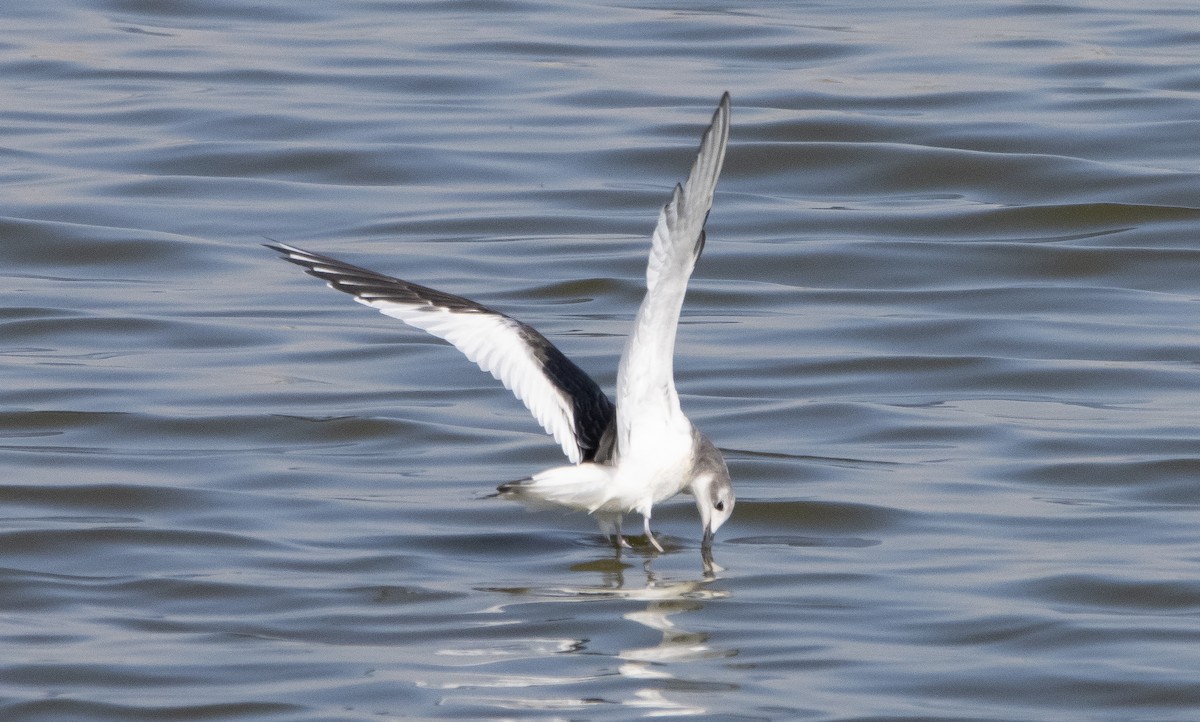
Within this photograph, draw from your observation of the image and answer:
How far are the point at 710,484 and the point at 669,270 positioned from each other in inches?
56.5

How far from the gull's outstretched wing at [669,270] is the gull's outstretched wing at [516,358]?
2.01 feet

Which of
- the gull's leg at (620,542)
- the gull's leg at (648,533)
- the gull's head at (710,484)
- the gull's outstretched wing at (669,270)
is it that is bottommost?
the gull's leg at (620,542)

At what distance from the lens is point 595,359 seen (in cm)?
1008

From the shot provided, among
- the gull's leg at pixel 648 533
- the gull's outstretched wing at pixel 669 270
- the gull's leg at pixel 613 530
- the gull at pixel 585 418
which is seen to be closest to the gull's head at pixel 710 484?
the gull at pixel 585 418

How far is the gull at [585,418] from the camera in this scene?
6984mm

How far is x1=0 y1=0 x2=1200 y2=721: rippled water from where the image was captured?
634cm

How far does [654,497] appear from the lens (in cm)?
733

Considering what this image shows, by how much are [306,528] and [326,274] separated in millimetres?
975

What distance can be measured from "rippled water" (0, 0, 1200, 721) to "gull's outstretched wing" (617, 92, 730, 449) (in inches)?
30.8

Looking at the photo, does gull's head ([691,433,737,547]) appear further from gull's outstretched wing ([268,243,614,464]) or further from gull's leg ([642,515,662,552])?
gull's outstretched wing ([268,243,614,464])

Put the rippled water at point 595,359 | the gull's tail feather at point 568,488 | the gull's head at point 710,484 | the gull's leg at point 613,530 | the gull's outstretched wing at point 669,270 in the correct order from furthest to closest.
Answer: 1. the gull's leg at point 613,530
2. the gull's head at point 710,484
3. the gull's tail feather at point 568,488
4. the rippled water at point 595,359
5. the gull's outstretched wing at point 669,270

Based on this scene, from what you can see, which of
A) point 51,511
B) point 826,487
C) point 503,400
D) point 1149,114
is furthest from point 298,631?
point 1149,114

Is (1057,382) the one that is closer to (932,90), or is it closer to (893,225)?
(893,225)

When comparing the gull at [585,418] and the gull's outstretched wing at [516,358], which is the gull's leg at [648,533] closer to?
the gull at [585,418]
